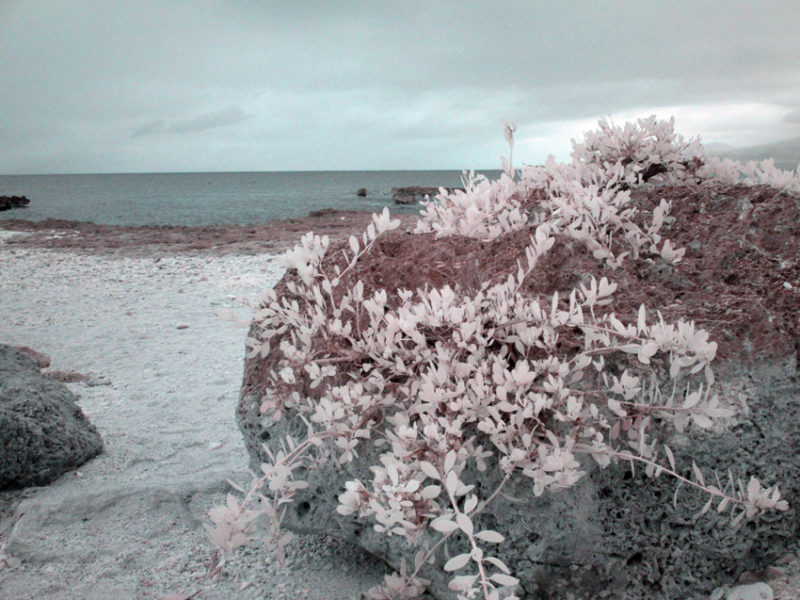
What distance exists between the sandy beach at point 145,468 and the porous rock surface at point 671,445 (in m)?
0.35

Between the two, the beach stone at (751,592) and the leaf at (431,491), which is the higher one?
the leaf at (431,491)

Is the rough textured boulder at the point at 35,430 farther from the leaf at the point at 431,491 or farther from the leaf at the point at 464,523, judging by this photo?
the leaf at the point at 464,523

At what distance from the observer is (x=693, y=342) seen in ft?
5.82

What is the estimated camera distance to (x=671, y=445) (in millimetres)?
2107

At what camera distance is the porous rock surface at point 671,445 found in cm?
208

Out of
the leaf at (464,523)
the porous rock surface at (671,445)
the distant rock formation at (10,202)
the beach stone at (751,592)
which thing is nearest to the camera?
the leaf at (464,523)

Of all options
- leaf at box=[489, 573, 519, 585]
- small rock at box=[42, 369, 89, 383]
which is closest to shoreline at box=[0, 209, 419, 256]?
small rock at box=[42, 369, 89, 383]

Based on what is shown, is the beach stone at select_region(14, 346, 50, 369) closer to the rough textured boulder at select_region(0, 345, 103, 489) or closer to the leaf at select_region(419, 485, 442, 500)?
the rough textured boulder at select_region(0, 345, 103, 489)

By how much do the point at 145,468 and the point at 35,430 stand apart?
2.26 feet

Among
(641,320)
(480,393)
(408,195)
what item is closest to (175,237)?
(480,393)

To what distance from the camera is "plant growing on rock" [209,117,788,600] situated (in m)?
1.81

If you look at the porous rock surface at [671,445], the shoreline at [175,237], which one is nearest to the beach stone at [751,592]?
the porous rock surface at [671,445]

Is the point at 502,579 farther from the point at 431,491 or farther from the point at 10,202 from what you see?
the point at 10,202

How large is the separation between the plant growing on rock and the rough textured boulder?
183 centimetres
